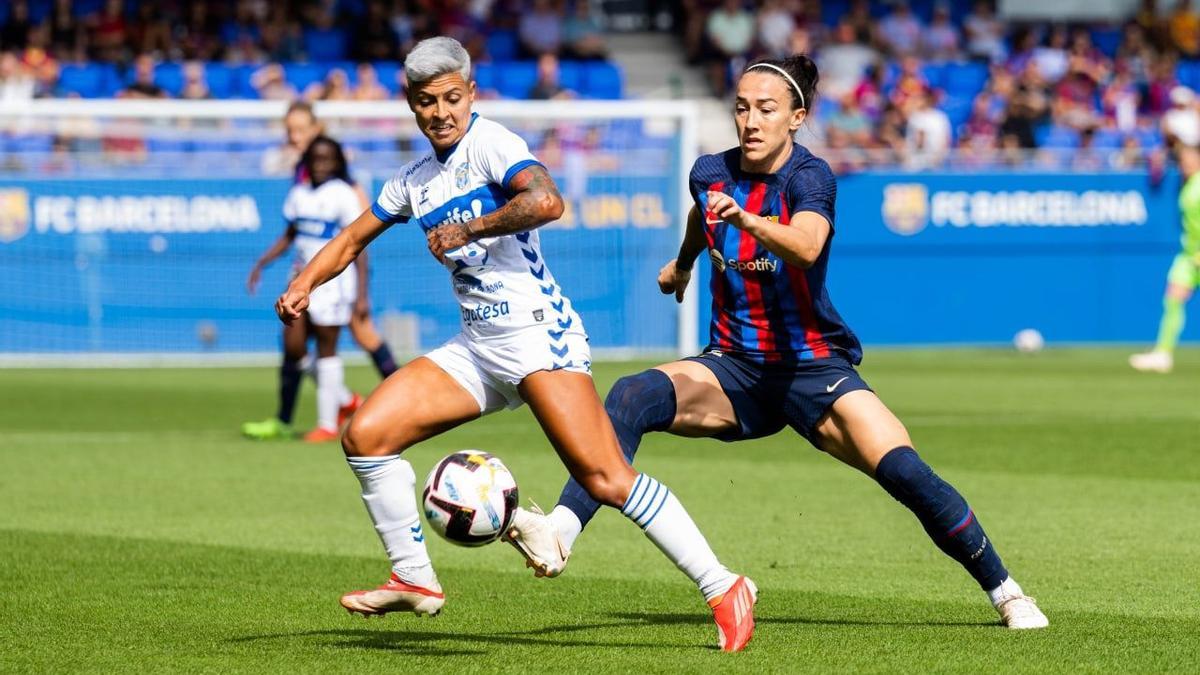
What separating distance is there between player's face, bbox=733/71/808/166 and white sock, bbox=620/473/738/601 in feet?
4.11

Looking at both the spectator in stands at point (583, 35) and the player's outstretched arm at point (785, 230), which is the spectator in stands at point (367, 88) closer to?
the spectator in stands at point (583, 35)

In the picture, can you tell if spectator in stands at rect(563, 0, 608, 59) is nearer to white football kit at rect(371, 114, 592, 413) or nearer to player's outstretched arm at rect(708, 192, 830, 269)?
white football kit at rect(371, 114, 592, 413)

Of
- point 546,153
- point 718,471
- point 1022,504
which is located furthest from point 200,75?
point 1022,504

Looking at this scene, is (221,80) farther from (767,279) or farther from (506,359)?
(506,359)

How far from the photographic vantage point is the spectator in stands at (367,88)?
23844mm

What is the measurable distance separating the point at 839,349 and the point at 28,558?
3954mm

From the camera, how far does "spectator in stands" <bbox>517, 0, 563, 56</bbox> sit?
91.8ft

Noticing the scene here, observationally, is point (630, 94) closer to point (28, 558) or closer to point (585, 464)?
point (28, 558)

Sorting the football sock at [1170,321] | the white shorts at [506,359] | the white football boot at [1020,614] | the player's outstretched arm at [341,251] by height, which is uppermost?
the player's outstretched arm at [341,251]

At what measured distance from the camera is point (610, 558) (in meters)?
9.16

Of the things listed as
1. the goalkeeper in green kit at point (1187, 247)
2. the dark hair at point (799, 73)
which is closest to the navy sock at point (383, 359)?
the dark hair at point (799, 73)

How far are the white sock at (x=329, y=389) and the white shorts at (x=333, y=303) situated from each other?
306mm

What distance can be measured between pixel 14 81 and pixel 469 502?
17711 millimetres

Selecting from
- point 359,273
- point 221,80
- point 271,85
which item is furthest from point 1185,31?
point 359,273
